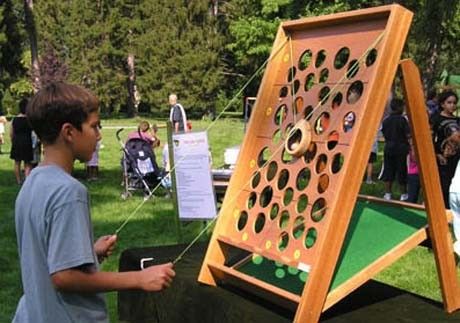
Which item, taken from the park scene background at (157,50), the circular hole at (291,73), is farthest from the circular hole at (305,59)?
the park scene background at (157,50)

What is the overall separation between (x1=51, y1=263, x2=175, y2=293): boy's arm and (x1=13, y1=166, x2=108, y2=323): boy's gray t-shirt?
1.0 inches

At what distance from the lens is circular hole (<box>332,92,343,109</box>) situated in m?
3.24

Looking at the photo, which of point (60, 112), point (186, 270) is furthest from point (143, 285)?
point (186, 270)

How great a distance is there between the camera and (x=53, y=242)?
219 centimetres

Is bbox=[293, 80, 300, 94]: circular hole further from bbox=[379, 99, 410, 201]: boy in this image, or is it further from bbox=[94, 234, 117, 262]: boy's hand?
bbox=[379, 99, 410, 201]: boy

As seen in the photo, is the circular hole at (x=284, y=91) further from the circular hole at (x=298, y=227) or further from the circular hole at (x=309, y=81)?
→ the circular hole at (x=298, y=227)

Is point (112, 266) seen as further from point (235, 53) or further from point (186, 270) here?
point (235, 53)

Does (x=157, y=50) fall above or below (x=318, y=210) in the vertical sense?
below

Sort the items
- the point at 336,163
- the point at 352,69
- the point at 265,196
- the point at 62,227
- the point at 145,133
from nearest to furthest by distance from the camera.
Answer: the point at 62,227
the point at 336,163
the point at 352,69
the point at 265,196
the point at 145,133

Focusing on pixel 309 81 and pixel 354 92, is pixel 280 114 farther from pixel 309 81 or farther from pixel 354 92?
pixel 354 92

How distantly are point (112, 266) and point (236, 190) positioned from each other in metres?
3.59

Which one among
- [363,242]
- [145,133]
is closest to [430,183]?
[363,242]

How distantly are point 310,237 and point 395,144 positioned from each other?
780cm

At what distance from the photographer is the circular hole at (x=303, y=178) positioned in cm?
329
